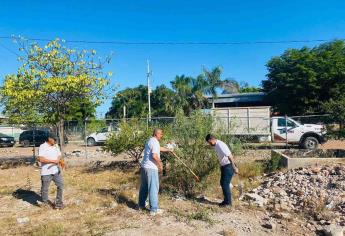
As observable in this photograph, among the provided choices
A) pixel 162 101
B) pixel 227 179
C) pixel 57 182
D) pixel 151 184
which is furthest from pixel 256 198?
pixel 162 101

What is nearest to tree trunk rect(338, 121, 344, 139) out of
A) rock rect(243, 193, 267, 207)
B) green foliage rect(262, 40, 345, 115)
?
rock rect(243, 193, 267, 207)

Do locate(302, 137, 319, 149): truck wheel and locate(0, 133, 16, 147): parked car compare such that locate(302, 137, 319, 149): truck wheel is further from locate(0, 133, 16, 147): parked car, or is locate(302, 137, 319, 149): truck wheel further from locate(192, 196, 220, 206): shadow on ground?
locate(0, 133, 16, 147): parked car

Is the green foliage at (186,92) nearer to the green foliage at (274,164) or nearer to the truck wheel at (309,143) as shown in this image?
the truck wheel at (309,143)

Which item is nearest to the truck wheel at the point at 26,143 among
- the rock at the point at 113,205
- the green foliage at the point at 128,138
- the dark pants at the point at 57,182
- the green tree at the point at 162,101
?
the green tree at the point at 162,101

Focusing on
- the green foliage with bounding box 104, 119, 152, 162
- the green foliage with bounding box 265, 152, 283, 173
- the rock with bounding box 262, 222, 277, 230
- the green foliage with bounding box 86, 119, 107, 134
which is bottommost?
the rock with bounding box 262, 222, 277, 230

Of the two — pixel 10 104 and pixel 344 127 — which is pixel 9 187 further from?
pixel 344 127

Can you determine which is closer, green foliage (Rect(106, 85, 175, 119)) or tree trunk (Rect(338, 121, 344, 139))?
tree trunk (Rect(338, 121, 344, 139))

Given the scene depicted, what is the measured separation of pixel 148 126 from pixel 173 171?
4583mm

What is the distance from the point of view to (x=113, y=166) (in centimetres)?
1493

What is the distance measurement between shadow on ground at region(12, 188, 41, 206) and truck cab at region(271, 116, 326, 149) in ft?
41.8

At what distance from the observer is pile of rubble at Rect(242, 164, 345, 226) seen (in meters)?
8.11

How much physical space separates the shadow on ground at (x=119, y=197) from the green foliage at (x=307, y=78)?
86.3 ft

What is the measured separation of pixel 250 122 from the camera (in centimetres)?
2420

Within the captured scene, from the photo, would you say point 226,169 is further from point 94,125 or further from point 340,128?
point 94,125
